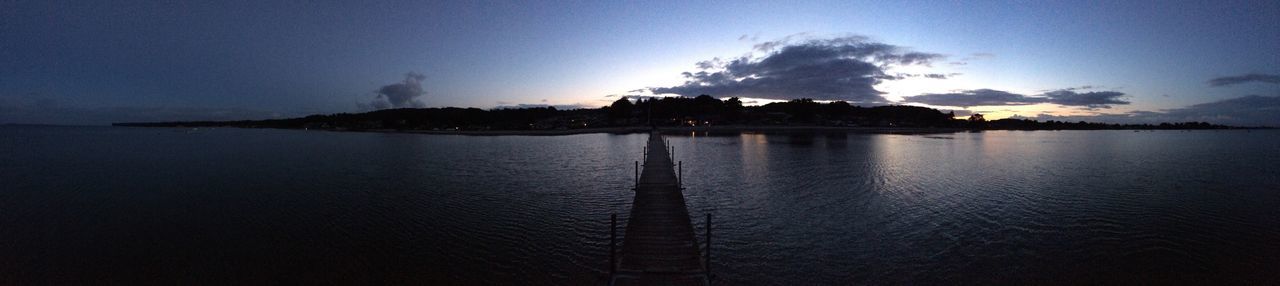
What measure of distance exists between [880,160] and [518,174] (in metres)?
33.5

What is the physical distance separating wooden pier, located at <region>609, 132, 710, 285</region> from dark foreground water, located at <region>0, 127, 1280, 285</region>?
3.66 ft

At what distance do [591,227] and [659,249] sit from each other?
5.84 meters

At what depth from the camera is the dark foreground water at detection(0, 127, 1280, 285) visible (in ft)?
45.6

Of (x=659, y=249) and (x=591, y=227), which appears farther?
(x=591, y=227)

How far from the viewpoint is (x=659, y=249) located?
13.3 meters

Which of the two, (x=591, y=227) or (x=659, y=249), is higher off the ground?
(x=659, y=249)

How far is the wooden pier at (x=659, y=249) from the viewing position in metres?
11.3

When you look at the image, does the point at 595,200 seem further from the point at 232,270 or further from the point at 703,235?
the point at 232,270

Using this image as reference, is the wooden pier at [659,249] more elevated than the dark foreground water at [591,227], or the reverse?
the wooden pier at [659,249]

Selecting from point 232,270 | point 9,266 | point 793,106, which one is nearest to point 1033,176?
point 232,270

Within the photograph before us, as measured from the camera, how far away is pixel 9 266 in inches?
556

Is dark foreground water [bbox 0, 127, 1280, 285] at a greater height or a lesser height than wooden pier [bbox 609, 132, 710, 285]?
lesser

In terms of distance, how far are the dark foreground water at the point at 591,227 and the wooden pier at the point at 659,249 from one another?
1116 millimetres

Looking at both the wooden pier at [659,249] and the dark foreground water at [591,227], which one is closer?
the wooden pier at [659,249]
